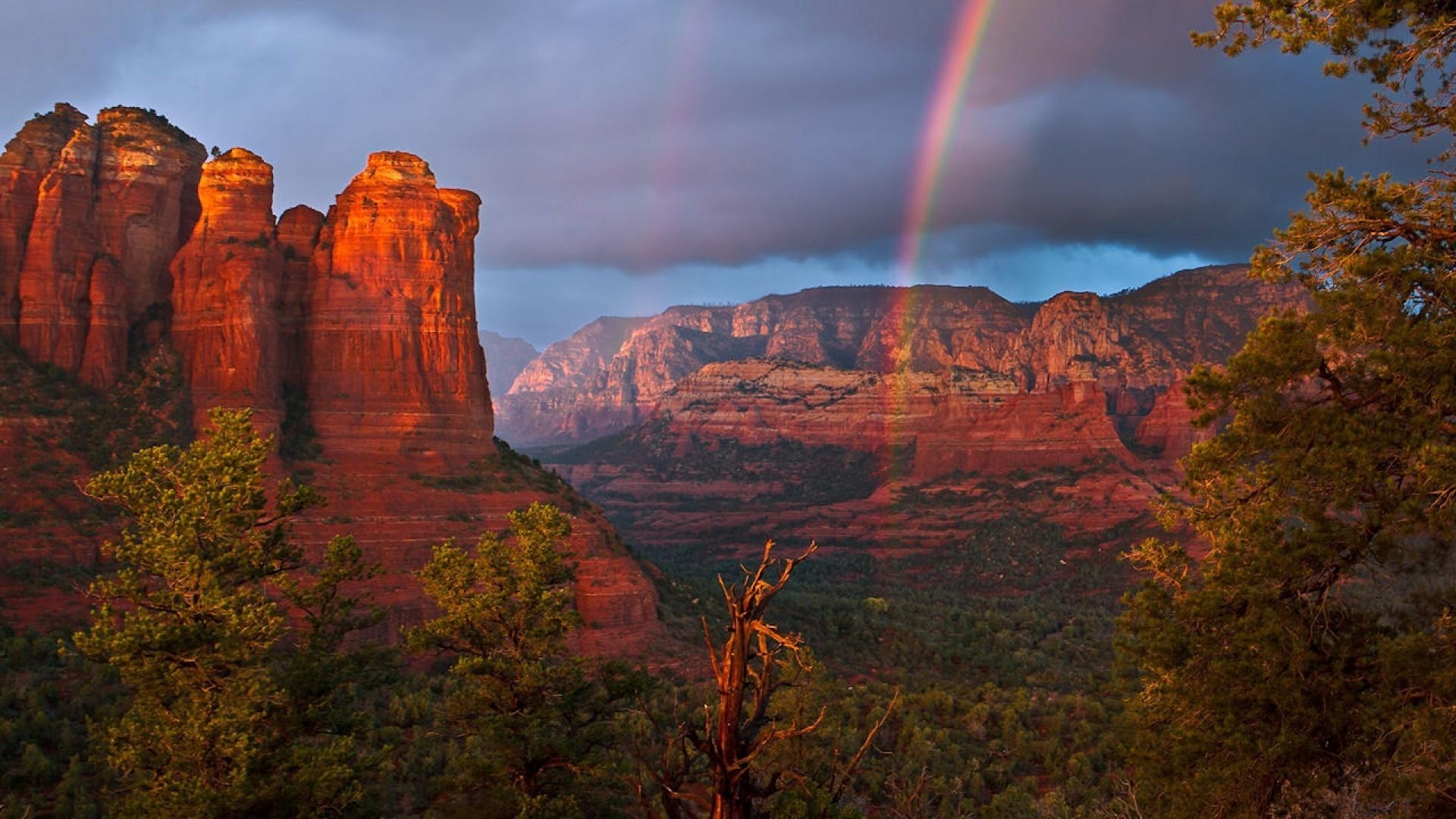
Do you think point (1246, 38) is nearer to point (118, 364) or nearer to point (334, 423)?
point (334, 423)

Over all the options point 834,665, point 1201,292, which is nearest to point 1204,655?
point 834,665

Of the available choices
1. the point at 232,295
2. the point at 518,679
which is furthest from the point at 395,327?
the point at 518,679

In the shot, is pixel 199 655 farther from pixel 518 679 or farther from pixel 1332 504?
pixel 1332 504

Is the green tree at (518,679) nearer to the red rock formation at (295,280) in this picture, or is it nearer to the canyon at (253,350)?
the canyon at (253,350)

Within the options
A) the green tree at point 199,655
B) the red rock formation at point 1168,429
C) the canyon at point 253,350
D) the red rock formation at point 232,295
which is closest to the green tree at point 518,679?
the green tree at point 199,655

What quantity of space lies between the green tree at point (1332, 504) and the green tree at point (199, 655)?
1269 centimetres

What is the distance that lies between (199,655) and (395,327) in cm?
4112

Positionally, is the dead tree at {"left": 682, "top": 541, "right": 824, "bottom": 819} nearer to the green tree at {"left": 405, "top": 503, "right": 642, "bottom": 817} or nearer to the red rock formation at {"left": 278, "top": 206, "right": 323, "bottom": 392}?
the green tree at {"left": 405, "top": 503, "right": 642, "bottom": 817}

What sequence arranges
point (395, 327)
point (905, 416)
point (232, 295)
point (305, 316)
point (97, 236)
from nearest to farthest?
point (97, 236), point (232, 295), point (395, 327), point (305, 316), point (905, 416)

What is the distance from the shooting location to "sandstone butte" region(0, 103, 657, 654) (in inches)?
1826

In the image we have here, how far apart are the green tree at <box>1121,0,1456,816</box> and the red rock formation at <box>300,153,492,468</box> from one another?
45.3 m

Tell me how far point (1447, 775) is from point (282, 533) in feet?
56.4

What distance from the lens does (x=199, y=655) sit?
14.7 metres

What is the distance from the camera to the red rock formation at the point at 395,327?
51.6 m
